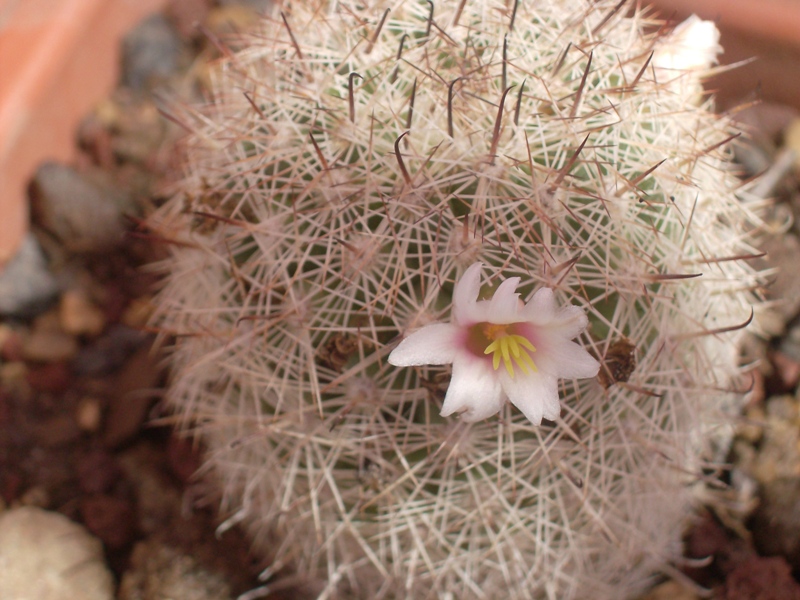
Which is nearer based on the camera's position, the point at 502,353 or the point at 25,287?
the point at 502,353

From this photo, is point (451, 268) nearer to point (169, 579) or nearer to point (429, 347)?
point (429, 347)

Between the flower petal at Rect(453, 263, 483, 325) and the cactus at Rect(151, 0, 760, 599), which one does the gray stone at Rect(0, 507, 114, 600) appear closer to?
the cactus at Rect(151, 0, 760, 599)

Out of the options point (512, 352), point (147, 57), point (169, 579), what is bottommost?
point (169, 579)

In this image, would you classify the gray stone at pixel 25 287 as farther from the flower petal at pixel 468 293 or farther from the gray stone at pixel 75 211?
the flower petal at pixel 468 293

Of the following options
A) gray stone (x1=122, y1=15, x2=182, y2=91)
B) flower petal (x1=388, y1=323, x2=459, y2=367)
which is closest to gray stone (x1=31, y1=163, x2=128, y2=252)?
gray stone (x1=122, y1=15, x2=182, y2=91)

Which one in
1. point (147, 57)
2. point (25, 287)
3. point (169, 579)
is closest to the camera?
point (169, 579)

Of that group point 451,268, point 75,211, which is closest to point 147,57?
point 75,211

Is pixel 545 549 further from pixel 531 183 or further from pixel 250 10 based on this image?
pixel 250 10
